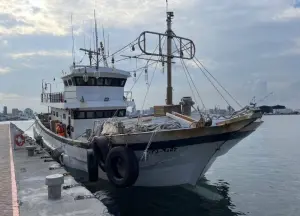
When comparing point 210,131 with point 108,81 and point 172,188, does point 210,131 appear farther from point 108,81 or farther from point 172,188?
point 108,81

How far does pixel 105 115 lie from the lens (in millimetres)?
20891

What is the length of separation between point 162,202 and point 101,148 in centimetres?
337

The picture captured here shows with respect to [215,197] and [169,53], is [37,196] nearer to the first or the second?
[215,197]

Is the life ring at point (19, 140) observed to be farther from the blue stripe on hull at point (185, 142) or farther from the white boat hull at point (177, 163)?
the blue stripe on hull at point (185, 142)

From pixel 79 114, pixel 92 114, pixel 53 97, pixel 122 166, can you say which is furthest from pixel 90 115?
pixel 122 166

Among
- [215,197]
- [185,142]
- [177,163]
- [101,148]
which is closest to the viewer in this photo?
[185,142]

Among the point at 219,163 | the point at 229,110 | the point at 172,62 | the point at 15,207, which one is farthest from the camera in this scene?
the point at 219,163

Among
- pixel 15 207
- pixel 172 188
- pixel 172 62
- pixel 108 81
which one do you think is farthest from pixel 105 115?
pixel 15 207

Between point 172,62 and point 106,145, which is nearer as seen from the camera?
point 106,145

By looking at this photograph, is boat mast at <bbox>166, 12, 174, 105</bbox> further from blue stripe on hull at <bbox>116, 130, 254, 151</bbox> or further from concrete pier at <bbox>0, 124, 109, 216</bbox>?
concrete pier at <bbox>0, 124, 109, 216</bbox>

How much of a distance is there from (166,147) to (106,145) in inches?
107

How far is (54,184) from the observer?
29.5ft

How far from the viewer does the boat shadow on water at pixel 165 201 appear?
12.6 m

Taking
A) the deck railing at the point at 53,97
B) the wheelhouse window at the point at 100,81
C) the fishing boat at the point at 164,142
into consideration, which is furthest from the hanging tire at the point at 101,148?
the deck railing at the point at 53,97
